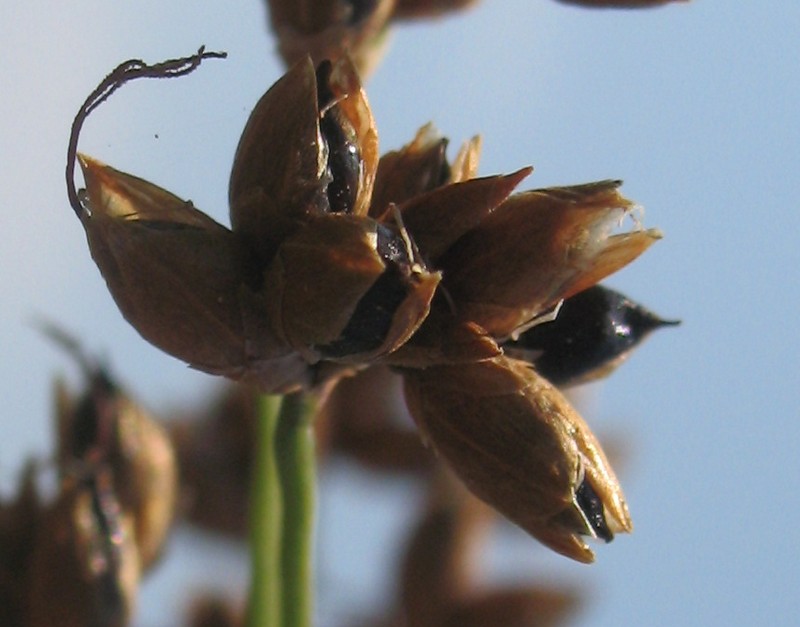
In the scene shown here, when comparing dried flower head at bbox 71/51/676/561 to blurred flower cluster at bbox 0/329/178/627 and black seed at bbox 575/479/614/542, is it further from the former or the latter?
blurred flower cluster at bbox 0/329/178/627

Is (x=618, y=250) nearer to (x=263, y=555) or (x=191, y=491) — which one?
(x=263, y=555)

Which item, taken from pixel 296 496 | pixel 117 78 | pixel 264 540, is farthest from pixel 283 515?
pixel 117 78

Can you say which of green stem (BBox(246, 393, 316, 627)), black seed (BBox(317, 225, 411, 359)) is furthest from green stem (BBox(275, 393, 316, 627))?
black seed (BBox(317, 225, 411, 359))

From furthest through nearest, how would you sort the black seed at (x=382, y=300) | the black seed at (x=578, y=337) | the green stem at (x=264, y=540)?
the green stem at (x=264, y=540) → the black seed at (x=578, y=337) → the black seed at (x=382, y=300)

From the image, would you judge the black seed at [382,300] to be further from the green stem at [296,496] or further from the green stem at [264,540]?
the green stem at [264,540]

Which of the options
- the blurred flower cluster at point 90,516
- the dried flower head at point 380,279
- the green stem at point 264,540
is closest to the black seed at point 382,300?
the dried flower head at point 380,279

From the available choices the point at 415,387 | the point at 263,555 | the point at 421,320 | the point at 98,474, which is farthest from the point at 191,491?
the point at 421,320

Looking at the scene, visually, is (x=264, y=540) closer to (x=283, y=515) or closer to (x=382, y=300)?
(x=283, y=515)
